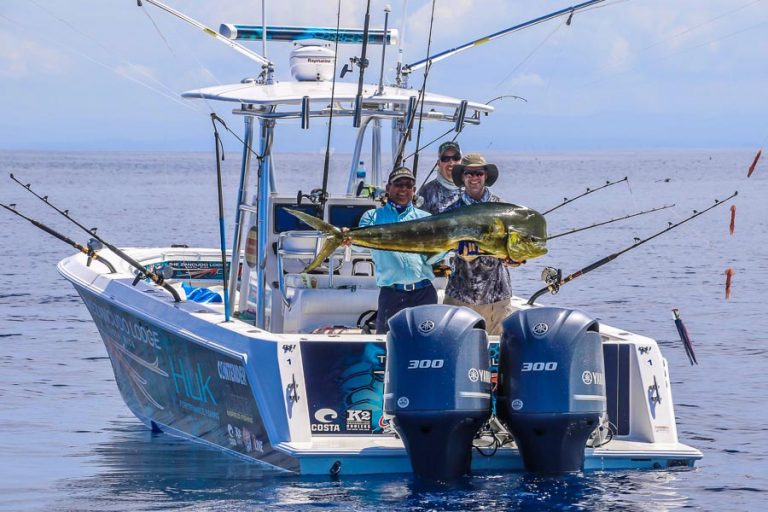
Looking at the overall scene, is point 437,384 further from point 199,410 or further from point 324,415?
point 199,410

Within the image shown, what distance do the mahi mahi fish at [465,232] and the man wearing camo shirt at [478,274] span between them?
633 millimetres

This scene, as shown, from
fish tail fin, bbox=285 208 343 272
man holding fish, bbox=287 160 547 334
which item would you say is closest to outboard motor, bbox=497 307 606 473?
man holding fish, bbox=287 160 547 334

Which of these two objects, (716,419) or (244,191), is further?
(716,419)

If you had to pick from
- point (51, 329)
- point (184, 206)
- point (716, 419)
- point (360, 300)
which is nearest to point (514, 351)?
point (360, 300)

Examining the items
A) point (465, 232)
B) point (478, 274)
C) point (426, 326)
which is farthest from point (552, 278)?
point (426, 326)

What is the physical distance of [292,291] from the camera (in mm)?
8305

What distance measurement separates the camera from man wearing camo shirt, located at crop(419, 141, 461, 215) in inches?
315

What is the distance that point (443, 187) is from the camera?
8055 mm

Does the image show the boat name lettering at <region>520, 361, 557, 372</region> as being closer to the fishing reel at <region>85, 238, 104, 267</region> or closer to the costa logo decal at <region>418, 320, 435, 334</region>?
the costa logo decal at <region>418, 320, 435, 334</region>

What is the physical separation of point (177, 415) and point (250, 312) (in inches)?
32.7

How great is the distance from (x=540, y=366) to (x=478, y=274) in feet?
3.51

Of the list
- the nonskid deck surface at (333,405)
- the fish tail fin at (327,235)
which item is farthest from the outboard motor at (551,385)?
the fish tail fin at (327,235)

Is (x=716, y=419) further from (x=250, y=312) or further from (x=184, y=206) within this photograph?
(x=184, y=206)

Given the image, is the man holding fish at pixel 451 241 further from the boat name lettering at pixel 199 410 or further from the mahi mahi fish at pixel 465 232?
the boat name lettering at pixel 199 410
